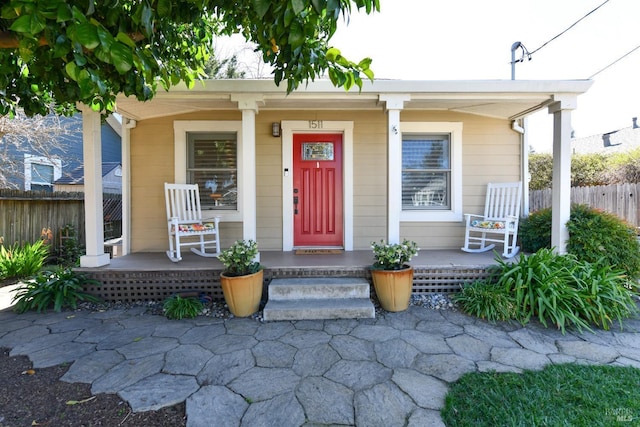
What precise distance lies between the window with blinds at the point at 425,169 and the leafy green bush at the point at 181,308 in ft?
10.4

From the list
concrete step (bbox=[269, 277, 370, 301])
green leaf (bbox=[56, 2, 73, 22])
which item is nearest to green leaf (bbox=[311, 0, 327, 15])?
green leaf (bbox=[56, 2, 73, 22])

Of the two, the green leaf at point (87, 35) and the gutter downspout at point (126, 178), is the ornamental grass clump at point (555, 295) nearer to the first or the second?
the green leaf at point (87, 35)

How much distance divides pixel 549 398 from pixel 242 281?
2.45 m

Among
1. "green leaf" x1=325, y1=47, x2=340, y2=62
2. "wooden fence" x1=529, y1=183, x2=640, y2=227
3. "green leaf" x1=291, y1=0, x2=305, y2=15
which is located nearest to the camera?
"green leaf" x1=291, y1=0, x2=305, y2=15

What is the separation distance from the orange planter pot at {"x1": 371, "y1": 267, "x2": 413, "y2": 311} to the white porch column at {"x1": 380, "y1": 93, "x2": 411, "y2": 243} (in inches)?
22.8

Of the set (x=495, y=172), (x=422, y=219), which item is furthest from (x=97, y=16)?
(x=495, y=172)

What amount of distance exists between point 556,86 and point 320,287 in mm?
3525

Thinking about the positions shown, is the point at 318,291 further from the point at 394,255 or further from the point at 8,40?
the point at 8,40

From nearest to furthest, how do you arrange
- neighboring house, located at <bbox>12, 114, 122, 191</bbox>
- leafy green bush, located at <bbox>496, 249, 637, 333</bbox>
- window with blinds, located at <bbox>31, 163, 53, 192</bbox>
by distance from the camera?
1. leafy green bush, located at <bbox>496, 249, 637, 333</bbox>
2. neighboring house, located at <bbox>12, 114, 122, 191</bbox>
3. window with blinds, located at <bbox>31, 163, 53, 192</bbox>

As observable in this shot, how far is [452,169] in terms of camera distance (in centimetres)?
468

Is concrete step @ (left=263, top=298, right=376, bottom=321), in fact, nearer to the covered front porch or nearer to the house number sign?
the covered front porch

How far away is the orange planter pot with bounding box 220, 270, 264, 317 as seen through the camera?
301cm

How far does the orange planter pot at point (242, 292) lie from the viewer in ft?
9.86

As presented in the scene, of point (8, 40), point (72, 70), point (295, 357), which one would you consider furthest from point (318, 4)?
point (295, 357)
